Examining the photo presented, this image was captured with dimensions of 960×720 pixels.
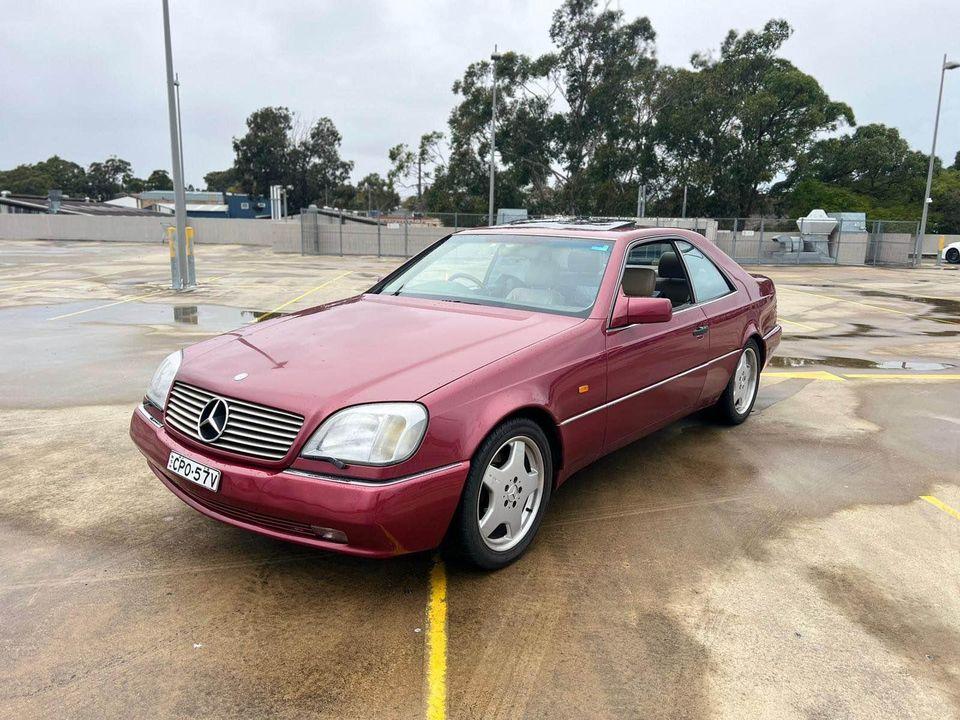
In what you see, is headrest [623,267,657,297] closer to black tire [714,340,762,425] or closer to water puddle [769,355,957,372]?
black tire [714,340,762,425]

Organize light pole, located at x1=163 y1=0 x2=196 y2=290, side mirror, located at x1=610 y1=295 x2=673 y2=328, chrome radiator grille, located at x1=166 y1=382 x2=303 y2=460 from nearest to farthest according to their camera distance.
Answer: chrome radiator grille, located at x1=166 y1=382 x2=303 y2=460 → side mirror, located at x1=610 y1=295 x2=673 y2=328 → light pole, located at x1=163 y1=0 x2=196 y2=290

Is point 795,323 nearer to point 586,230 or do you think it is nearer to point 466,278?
point 586,230

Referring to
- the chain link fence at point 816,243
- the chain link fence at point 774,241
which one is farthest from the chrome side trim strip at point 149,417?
the chain link fence at point 816,243

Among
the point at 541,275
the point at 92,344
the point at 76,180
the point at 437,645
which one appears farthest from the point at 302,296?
the point at 76,180

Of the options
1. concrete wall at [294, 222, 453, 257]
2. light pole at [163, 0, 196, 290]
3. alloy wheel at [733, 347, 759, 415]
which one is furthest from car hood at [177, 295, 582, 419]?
concrete wall at [294, 222, 453, 257]

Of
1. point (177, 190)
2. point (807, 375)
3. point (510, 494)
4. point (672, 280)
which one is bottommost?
point (807, 375)

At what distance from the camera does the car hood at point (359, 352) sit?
288cm

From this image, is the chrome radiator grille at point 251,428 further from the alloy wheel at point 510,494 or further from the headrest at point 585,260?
the headrest at point 585,260

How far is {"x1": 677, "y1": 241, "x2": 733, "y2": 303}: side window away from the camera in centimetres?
486

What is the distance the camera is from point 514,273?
425 centimetres

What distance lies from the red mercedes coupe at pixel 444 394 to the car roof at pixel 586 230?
3 centimetres

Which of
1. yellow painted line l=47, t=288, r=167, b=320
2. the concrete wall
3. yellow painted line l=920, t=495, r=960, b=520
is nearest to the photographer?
yellow painted line l=920, t=495, r=960, b=520

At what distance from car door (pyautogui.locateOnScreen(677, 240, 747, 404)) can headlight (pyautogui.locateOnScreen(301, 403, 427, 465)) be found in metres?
2.65

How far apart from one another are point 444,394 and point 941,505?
125 inches
